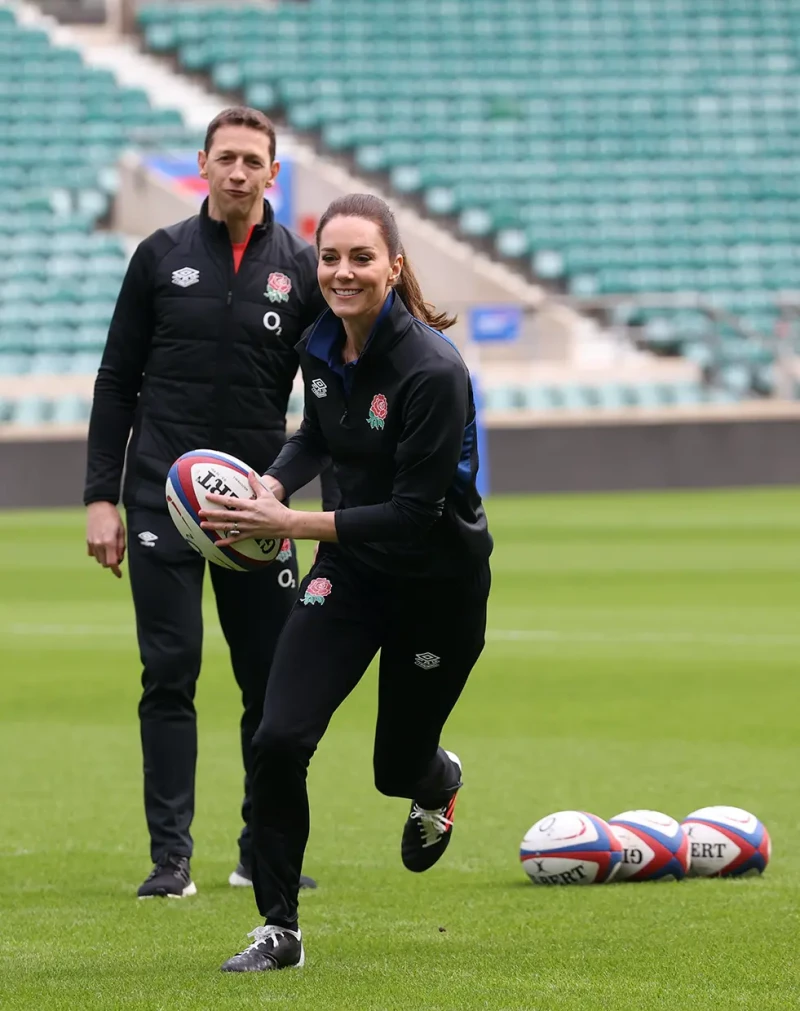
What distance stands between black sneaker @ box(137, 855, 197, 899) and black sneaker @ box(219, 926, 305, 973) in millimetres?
1069

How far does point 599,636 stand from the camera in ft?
42.2

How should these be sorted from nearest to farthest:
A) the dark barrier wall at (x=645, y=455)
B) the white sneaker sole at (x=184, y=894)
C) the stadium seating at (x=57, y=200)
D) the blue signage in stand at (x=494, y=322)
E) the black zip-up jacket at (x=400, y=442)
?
the black zip-up jacket at (x=400, y=442) → the white sneaker sole at (x=184, y=894) → the blue signage in stand at (x=494, y=322) → the dark barrier wall at (x=645, y=455) → the stadium seating at (x=57, y=200)

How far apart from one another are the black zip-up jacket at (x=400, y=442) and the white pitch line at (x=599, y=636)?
25.0 ft

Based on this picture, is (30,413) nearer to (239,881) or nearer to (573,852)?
(239,881)

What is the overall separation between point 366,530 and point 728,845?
2.01 metres

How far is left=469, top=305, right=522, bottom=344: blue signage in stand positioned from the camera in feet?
86.7

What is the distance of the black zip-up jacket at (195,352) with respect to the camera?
6160mm

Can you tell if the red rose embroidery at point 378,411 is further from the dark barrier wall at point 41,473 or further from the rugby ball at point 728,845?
the dark barrier wall at point 41,473

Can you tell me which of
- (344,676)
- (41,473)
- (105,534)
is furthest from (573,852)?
(41,473)

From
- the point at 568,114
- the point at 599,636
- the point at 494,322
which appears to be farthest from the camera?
the point at 568,114

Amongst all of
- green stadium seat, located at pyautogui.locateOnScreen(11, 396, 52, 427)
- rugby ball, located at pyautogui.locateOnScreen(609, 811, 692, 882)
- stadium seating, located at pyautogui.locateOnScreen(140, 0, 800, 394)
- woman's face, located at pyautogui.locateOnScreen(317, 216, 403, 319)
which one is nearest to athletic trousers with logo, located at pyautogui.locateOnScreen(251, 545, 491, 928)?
woman's face, located at pyautogui.locateOnScreen(317, 216, 403, 319)

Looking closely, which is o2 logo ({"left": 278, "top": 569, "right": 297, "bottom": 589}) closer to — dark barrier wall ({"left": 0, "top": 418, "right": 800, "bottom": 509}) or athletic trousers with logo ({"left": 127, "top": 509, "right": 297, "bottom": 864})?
athletic trousers with logo ({"left": 127, "top": 509, "right": 297, "bottom": 864})

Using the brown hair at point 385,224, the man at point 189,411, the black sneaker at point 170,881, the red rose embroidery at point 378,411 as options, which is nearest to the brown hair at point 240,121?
the man at point 189,411

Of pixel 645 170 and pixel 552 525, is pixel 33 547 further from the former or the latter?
pixel 645 170
